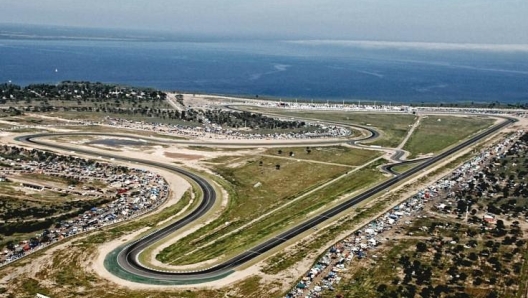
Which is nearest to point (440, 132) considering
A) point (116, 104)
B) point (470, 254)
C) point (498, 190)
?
point (498, 190)

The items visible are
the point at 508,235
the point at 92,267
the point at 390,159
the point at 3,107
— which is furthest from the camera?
the point at 3,107

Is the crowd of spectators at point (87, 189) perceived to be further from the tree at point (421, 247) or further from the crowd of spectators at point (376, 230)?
the tree at point (421, 247)

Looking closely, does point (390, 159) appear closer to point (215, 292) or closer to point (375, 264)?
point (375, 264)

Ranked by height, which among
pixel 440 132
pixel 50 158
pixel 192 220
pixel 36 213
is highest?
pixel 440 132

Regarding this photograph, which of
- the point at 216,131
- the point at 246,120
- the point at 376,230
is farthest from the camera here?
the point at 246,120

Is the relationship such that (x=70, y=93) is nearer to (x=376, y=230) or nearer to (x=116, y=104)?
(x=116, y=104)

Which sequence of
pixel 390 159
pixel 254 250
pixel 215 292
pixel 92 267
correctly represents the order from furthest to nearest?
pixel 390 159 → pixel 254 250 → pixel 92 267 → pixel 215 292

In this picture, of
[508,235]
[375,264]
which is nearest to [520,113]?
[508,235]

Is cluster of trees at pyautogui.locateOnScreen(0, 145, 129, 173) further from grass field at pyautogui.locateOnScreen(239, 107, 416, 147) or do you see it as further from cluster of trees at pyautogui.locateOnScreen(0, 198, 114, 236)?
grass field at pyautogui.locateOnScreen(239, 107, 416, 147)

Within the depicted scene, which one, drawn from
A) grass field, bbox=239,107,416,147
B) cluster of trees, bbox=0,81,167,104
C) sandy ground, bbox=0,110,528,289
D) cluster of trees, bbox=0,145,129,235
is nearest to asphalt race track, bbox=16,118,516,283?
sandy ground, bbox=0,110,528,289
